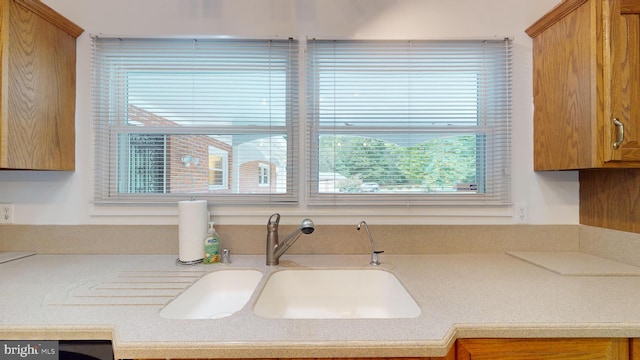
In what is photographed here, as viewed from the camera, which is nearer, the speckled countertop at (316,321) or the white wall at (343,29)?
the speckled countertop at (316,321)

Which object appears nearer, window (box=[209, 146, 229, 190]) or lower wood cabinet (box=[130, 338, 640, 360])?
lower wood cabinet (box=[130, 338, 640, 360])

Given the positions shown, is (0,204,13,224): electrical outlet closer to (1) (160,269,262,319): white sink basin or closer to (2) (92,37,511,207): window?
(2) (92,37,511,207): window

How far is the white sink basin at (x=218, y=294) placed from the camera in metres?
1.16

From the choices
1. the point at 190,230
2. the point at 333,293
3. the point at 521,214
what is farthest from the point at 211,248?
the point at 521,214

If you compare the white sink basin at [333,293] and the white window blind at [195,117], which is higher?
the white window blind at [195,117]

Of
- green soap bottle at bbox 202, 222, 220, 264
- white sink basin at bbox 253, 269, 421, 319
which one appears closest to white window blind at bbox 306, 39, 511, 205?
white sink basin at bbox 253, 269, 421, 319

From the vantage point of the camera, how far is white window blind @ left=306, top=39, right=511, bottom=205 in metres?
1.60

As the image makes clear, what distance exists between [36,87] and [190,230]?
99 cm

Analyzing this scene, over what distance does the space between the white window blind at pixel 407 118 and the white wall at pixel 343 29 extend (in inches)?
2.9

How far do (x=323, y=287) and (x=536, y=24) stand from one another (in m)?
1.72

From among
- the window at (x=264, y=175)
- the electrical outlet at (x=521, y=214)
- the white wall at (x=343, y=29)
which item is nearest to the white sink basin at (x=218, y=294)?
the white wall at (x=343, y=29)

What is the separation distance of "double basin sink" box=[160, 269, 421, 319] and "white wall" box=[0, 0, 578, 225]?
1.05 ft

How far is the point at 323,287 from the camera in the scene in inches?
54.0

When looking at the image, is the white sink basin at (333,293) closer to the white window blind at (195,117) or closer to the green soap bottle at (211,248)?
the green soap bottle at (211,248)
